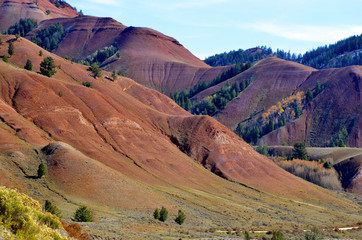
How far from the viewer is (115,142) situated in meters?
81.0

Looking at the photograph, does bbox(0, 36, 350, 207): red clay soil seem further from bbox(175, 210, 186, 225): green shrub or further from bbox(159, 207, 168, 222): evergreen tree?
bbox(175, 210, 186, 225): green shrub

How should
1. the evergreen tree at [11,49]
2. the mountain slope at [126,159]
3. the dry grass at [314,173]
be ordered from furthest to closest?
1. the dry grass at [314,173]
2. the evergreen tree at [11,49]
3. the mountain slope at [126,159]

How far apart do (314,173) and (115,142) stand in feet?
203

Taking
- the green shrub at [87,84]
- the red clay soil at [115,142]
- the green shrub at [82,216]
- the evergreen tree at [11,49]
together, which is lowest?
the green shrub at [82,216]

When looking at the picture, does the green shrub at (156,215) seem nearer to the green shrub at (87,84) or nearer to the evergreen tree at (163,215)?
the evergreen tree at (163,215)

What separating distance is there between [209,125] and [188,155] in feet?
32.6

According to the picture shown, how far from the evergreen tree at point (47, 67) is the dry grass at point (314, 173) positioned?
212 feet

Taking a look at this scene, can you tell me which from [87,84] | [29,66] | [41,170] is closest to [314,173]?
[87,84]

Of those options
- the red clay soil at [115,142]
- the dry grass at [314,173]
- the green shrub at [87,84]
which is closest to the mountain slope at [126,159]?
the red clay soil at [115,142]

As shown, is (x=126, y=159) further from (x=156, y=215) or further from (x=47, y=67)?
(x=47, y=67)

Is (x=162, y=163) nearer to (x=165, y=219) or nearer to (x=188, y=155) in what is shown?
(x=188, y=155)

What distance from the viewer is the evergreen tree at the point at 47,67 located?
9100 centimetres

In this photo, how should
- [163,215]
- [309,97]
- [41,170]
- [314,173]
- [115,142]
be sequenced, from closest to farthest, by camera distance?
[163,215], [41,170], [115,142], [314,173], [309,97]

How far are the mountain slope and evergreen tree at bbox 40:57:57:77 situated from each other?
2.21 metres
